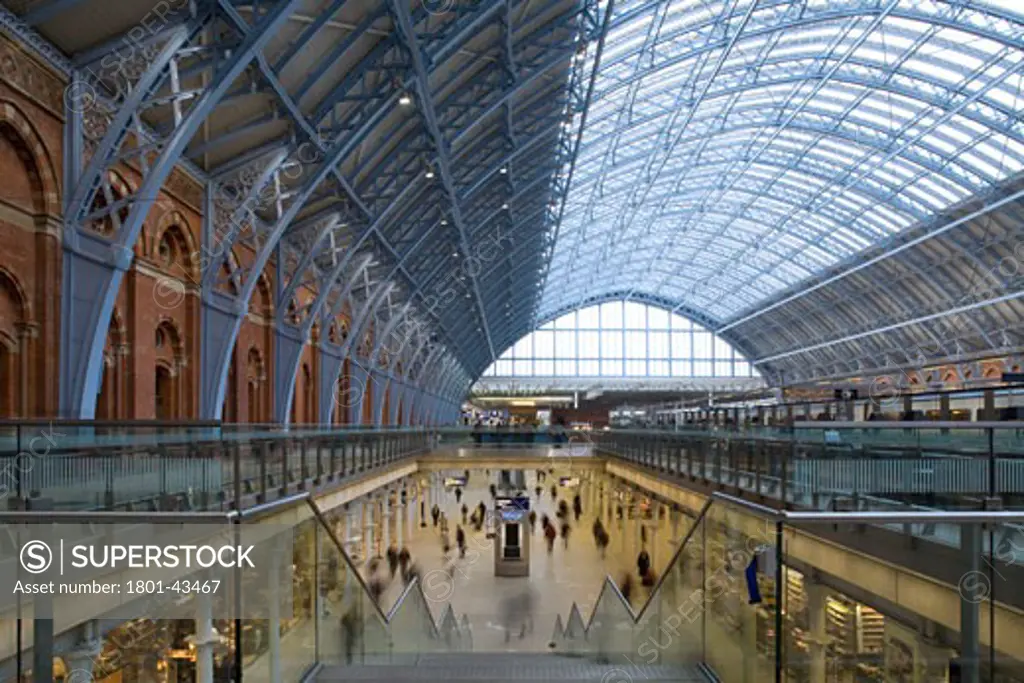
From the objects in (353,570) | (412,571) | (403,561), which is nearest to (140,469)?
(353,570)

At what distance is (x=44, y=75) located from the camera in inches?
625

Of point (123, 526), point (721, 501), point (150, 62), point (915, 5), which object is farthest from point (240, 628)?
point (915, 5)

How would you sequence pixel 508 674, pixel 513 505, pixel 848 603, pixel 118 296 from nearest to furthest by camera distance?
1. pixel 848 603
2. pixel 508 674
3. pixel 118 296
4. pixel 513 505

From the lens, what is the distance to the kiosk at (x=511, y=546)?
3164 centimetres

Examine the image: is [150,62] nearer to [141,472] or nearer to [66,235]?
[66,235]

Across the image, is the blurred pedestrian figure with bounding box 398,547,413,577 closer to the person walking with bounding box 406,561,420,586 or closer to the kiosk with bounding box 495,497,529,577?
the person walking with bounding box 406,561,420,586

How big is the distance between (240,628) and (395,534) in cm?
3741

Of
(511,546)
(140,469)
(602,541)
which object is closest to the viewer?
(140,469)

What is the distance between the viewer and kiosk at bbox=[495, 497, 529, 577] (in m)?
31.6

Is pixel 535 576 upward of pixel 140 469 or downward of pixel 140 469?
downward

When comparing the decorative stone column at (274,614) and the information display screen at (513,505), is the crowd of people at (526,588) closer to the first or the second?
the information display screen at (513,505)

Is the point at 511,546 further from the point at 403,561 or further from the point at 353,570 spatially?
the point at 353,570

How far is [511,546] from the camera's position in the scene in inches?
1259

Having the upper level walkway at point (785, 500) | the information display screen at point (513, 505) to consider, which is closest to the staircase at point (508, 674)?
the upper level walkway at point (785, 500)
